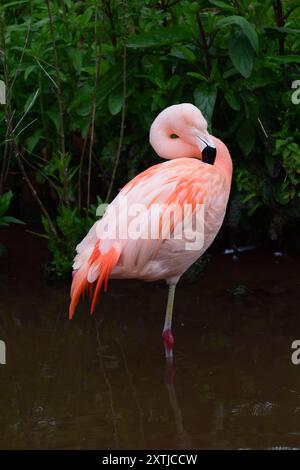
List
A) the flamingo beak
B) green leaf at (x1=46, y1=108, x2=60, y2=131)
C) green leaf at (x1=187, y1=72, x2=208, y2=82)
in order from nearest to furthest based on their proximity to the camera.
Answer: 1. the flamingo beak
2. green leaf at (x1=187, y1=72, x2=208, y2=82)
3. green leaf at (x1=46, y1=108, x2=60, y2=131)

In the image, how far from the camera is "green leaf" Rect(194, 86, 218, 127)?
4.81 meters

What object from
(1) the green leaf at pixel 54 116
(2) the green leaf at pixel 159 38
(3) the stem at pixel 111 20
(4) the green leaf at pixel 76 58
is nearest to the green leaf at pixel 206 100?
(2) the green leaf at pixel 159 38

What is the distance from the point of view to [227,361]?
426 centimetres

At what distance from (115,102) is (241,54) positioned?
732 millimetres

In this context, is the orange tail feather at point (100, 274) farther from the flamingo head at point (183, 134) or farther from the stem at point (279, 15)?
the stem at point (279, 15)

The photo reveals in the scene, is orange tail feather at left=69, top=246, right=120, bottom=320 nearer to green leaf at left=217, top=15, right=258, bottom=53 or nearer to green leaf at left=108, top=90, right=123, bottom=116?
green leaf at left=108, top=90, right=123, bottom=116

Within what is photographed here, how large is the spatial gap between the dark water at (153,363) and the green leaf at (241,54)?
3.87 ft

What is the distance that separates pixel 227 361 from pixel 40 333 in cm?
98

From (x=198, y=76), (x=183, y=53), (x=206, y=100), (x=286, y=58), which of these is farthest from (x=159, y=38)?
(x=286, y=58)

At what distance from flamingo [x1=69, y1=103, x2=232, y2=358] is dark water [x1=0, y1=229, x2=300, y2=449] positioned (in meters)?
0.27

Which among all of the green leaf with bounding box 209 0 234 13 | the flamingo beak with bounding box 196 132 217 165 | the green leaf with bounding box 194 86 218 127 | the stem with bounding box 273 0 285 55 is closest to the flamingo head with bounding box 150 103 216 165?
the flamingo beak with bounding box 196 132 217 165

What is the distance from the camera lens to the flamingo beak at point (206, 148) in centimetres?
439

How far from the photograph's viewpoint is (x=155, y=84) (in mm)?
5184
